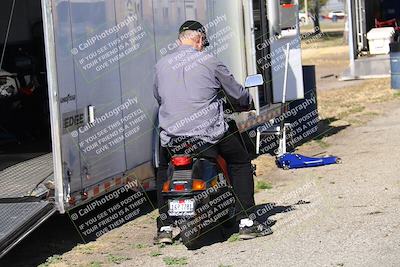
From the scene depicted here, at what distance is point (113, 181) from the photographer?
25.9ft

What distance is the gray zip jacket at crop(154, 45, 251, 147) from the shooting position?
7176 mm

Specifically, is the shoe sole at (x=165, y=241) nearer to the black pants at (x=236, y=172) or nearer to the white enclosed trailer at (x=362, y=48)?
the black pants at (x=236, y=172)

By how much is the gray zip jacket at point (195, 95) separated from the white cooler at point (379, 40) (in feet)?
57.8

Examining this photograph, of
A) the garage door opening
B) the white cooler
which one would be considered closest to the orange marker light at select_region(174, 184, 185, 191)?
the garage door opening

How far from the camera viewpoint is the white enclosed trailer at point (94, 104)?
6977mm

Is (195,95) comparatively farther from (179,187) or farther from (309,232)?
(309,232)

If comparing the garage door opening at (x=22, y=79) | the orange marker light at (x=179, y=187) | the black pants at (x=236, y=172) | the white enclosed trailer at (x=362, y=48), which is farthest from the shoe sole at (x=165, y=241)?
→ the white enclosed trailer at (x=362, y=48)

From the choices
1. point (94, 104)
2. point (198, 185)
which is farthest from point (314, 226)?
point (94, 104)

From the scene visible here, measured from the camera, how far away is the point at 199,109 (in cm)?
718

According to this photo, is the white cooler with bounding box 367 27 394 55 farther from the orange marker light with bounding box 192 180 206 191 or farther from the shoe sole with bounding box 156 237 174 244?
the orange marker light with bounding box 192 180 206 191

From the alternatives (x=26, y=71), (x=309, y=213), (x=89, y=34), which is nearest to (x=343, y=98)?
(x=26, y=71)

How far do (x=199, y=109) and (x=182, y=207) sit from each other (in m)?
0.83

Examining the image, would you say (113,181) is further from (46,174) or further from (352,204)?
(352,204)

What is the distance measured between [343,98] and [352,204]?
1104 cm
